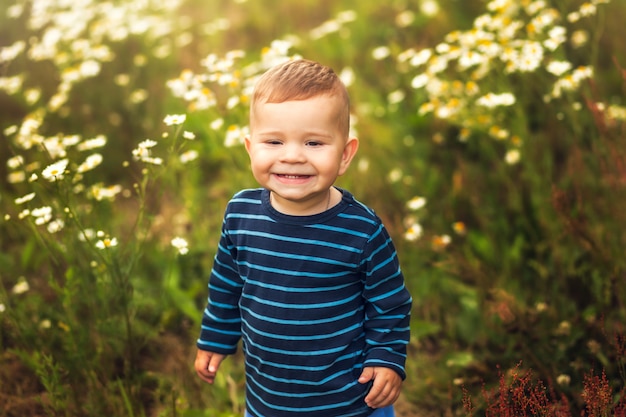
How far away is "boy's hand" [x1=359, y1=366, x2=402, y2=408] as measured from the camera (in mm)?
1727

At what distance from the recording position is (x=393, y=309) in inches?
69.0

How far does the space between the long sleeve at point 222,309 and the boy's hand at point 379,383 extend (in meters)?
0.45

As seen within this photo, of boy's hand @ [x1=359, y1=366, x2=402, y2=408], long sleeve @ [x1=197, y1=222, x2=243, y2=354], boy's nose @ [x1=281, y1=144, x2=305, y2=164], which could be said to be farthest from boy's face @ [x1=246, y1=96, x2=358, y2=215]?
boy's hand @ [x1=359, y1=366, x2=402, y2=408]

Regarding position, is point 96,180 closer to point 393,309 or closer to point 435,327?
point 435,327

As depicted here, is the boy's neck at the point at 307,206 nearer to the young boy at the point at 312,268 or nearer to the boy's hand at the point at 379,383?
the young boy at the point at 312,268

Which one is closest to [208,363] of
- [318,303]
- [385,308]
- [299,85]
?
[318,303]

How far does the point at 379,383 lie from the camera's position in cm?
172

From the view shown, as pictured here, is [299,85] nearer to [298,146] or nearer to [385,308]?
[298,146]

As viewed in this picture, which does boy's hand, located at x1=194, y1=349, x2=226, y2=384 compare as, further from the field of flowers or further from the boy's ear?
the boy's ear

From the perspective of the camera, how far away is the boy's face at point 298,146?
1.62 m

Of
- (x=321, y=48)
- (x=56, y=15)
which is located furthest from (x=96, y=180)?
(x=321, y=48)

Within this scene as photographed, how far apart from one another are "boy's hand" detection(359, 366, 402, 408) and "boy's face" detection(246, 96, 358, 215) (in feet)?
1.57

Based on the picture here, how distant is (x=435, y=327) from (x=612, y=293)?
719 millimetres

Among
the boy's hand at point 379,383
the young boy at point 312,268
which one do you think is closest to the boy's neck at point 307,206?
the young boy at point 312,268
